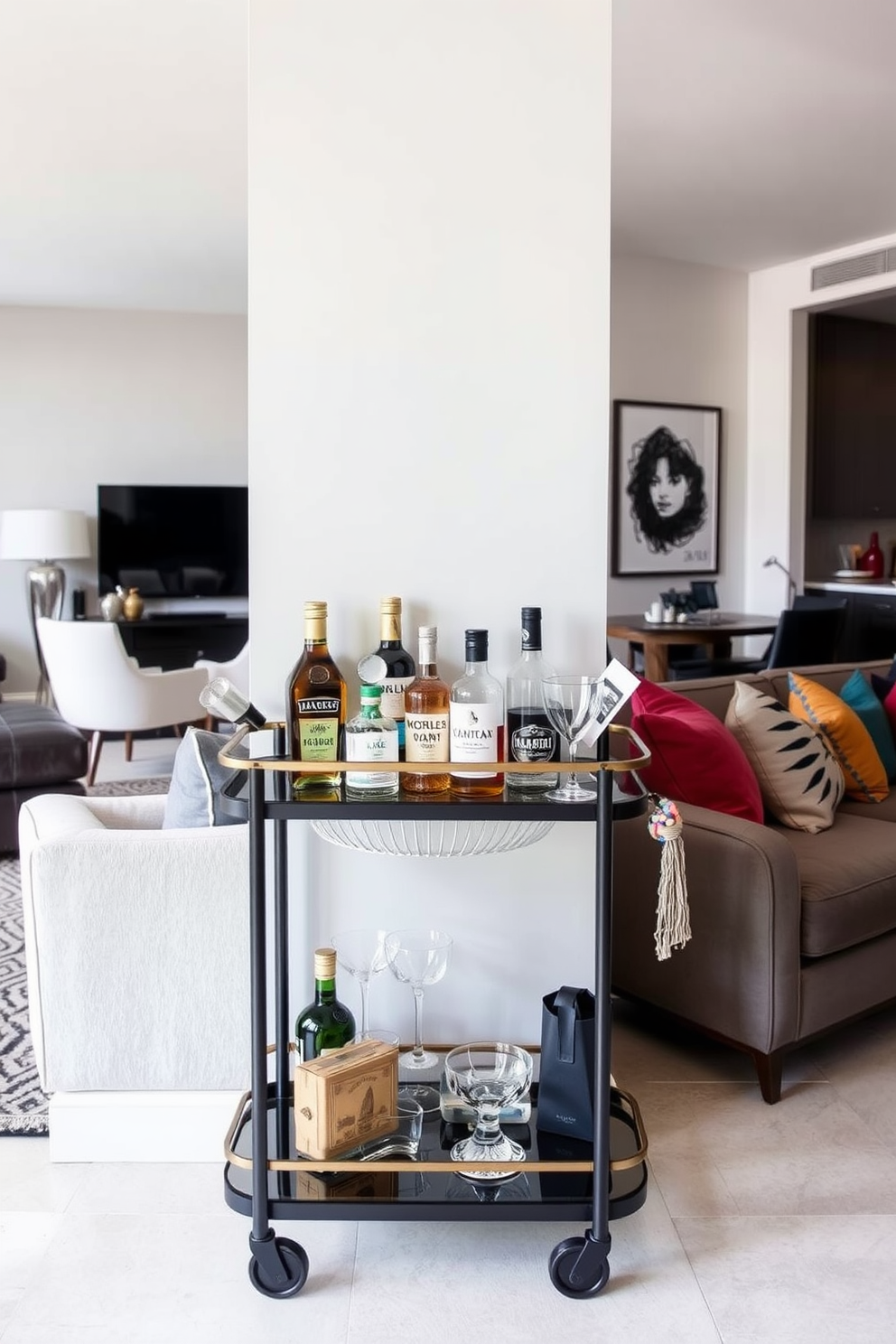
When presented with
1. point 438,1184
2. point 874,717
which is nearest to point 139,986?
point 438,1184

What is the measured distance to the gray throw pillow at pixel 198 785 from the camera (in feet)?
7.39

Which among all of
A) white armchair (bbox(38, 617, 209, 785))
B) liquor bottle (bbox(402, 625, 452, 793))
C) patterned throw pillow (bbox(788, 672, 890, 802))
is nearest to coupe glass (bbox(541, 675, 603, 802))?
liquor bottle (bbox(402, 625, 452, 793))

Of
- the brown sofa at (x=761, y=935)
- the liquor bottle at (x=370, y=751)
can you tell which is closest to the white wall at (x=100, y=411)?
the brown sofa at (x=761, y=935)

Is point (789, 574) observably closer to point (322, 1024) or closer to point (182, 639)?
point (182, 639)

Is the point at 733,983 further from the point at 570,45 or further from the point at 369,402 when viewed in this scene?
the point at 570,45

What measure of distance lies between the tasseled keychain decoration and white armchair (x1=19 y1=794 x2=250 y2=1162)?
0.78 meters

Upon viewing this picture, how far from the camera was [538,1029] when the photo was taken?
209 centimetres

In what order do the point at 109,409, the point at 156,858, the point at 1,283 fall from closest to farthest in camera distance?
the point at 156,858 < the point at 1,283 < the point at 109,409

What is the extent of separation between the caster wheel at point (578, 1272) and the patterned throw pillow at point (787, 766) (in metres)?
1.48

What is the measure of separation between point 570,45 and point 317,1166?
72.4 inches

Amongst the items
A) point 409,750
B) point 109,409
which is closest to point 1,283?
point 109,409

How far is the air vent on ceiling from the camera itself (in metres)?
6.22

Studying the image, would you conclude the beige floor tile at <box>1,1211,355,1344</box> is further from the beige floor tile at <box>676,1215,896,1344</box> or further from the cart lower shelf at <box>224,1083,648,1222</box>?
the beige floor tile at <box>676,1215,896,1344</box>

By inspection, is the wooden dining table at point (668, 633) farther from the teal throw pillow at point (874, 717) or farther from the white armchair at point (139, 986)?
the white armchair at point (139, 986)
